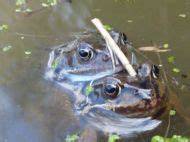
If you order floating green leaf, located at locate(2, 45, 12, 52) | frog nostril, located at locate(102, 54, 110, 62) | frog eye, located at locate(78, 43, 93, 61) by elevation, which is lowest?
frog nostril, located at locate(102, 54, 110, 62)

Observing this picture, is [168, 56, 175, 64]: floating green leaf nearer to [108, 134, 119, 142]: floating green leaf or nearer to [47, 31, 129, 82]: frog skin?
[47, 31, 129, 82]: frog skin

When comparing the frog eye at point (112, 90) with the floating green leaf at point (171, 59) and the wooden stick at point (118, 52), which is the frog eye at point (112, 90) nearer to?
the wooden stick at point (118, 52)

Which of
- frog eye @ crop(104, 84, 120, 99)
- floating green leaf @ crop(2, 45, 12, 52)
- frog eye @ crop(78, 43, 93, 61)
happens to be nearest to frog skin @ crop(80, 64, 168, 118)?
frog eye @ crop(104, 84, 120, 99)

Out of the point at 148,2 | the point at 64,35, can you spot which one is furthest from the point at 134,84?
the point at 148,2

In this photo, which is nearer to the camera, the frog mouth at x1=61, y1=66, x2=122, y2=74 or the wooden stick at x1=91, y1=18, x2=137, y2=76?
the wooden stick at x1=91, y1=18, x2=137, y2=76

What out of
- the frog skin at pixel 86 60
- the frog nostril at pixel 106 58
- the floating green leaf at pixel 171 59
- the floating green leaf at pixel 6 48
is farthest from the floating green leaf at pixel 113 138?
the floating green leaf at pixel 6 48

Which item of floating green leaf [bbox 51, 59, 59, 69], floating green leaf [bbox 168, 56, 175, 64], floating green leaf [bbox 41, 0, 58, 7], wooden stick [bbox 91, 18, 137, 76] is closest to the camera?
wooden stick [bbox 91, 18, 137, 76]

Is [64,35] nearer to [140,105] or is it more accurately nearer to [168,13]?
[168,13]
